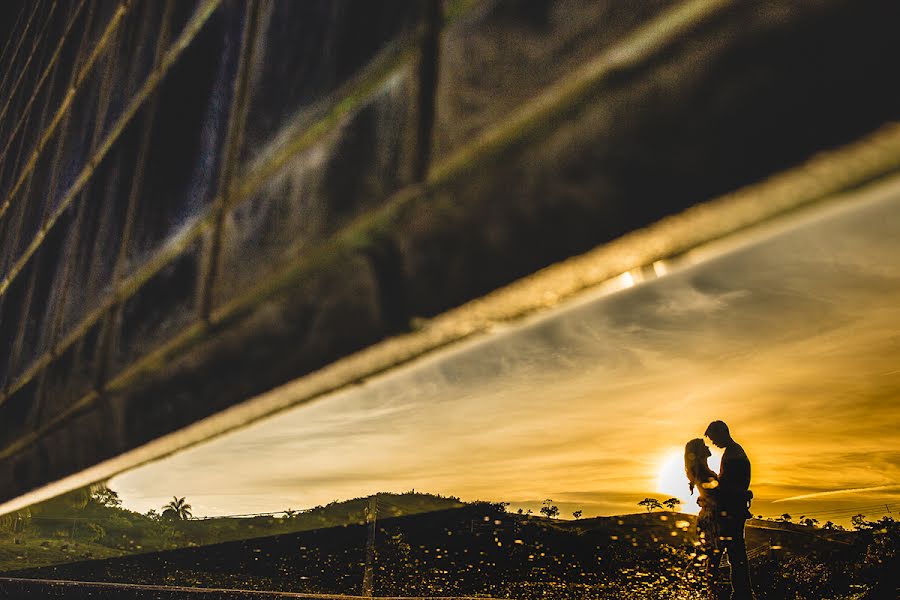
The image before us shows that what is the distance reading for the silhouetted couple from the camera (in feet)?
10.3

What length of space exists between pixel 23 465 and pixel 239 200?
110 cm

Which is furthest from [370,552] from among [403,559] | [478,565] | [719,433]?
[719,433]

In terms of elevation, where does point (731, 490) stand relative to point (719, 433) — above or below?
below

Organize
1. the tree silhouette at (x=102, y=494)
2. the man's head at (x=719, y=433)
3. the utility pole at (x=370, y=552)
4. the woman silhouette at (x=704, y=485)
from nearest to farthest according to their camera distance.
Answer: the tree silhouette at (x=102, y=494) < the man's head at (x=719, y=433) < the woman silhouette at (x=704, y=485) < the utility pole at (x=370, y=552)

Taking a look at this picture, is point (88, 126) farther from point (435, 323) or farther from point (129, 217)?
point (435, 323)

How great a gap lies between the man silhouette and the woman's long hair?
8cm

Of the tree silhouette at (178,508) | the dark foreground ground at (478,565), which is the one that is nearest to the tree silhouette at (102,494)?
the tree silhouette at (178,508)

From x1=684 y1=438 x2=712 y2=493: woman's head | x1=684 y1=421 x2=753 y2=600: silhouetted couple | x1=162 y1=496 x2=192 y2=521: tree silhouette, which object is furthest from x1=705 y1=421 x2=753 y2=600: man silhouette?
x1=162 y1=496 x2=192 y2=521: tree silhouette

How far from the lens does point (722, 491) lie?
10.5ft

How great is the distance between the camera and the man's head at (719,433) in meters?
3.07

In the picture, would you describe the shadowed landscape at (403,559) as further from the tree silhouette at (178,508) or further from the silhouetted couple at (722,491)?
the silhouetted couple at (722,491)

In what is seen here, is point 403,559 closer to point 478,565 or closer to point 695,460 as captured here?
point 478,565

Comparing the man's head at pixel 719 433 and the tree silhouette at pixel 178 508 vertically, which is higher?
the man's head at pixel 719 433

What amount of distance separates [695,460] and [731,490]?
240 mm
